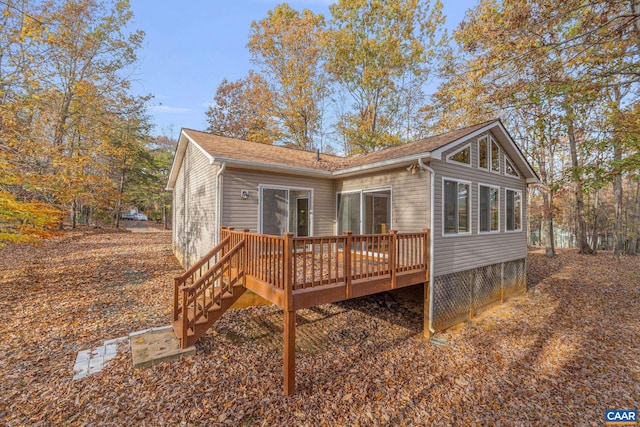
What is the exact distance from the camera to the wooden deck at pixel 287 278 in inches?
169

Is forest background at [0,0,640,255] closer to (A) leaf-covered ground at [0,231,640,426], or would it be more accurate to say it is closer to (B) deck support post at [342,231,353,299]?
(A) leaf-covered ground at [0,231,640,426]

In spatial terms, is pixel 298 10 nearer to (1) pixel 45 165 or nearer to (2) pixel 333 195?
(2) pixel 333 195

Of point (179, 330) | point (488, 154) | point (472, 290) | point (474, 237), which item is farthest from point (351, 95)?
point (179, 330)

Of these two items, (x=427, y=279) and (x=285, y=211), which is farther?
(x=285, y=211)

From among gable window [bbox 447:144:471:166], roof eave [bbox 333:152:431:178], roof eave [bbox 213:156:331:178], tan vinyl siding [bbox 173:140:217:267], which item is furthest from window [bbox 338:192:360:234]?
tan vinyl siding [bbox 173:140:217:267]

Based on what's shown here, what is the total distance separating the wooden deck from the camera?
430 cm

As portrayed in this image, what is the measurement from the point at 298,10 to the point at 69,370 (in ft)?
67.6

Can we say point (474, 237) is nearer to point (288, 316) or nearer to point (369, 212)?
point (369, 212)

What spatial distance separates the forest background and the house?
1.66 meters

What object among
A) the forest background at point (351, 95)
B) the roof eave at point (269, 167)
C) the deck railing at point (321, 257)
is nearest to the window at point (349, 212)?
the roof eave at point (269, 167)

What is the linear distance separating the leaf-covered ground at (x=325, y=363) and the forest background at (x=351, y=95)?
281 centimetres

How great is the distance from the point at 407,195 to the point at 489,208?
3.30m

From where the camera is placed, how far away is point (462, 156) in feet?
25.0

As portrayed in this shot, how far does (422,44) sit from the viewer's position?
650 inches
